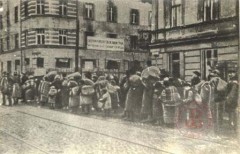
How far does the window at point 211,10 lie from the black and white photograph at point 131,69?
0.05 feet

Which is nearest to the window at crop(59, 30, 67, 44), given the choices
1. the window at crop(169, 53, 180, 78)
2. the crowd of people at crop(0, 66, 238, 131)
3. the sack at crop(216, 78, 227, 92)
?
the crowd of people at crop(0, 66, 238, 131)

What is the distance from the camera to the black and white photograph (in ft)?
18.1

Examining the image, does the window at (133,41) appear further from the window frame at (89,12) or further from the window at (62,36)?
the window at (62,36)

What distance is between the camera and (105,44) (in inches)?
250

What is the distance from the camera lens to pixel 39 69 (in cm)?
654

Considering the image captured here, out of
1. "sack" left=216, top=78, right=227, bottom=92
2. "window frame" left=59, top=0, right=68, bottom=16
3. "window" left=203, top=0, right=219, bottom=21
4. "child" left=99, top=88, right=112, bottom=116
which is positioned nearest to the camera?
"sack" left=216, top=78, right=227, bottom=92

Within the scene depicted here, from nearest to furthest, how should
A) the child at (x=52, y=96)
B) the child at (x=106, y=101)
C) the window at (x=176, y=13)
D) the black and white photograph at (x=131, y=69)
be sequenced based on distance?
the black and white photograph at (x=131, y=69) → the window at (x=176, y=13) → the child at (x=52, y=96) → the child at (x=106, y=101)

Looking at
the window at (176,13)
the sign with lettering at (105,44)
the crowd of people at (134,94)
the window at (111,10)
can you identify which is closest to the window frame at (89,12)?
the window at (111,10)

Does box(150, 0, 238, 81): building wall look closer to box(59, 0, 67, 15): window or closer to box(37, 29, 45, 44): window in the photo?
box(59, 0, 67, 15): window

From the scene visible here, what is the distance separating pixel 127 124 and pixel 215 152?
5.95 feet

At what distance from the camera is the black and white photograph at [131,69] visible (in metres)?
5.53

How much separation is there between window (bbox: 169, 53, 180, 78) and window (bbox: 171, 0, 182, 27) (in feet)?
1.60

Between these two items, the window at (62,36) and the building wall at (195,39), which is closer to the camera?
the building wall at (195,39)

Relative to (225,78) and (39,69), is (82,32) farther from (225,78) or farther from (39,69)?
(225,78)
